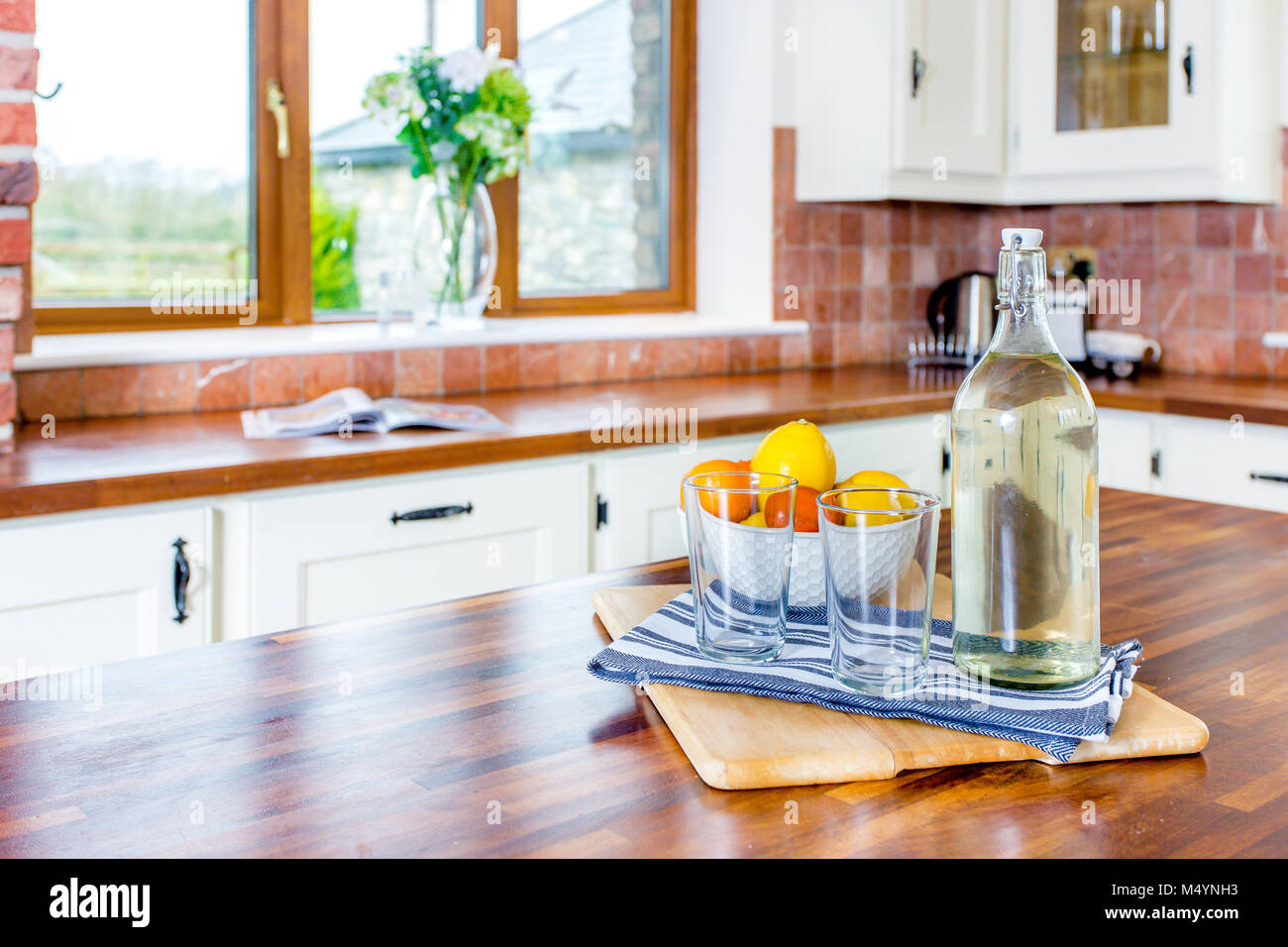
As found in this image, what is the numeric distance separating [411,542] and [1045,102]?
6.81 ft

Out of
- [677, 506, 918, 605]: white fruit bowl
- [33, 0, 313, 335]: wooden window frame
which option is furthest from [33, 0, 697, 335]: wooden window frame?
[677, 506, 918, 605]: white fruit bowl

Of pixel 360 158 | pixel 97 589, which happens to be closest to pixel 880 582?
pixel 97 589

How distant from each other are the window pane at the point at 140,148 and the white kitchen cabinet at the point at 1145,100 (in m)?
1.87

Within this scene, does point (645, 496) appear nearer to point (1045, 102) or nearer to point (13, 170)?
point (13, 170)

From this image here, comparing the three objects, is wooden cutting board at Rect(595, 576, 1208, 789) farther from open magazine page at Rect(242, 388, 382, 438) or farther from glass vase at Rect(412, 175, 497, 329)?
glass vase at Rect(412, 175, 497, 329)

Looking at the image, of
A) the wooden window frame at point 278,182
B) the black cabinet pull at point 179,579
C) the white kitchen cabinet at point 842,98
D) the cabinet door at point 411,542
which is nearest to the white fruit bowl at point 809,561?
the cabinet door at point 411,542

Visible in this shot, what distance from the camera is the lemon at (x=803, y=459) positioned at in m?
1.03

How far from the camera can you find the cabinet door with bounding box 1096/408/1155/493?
2.89 meters

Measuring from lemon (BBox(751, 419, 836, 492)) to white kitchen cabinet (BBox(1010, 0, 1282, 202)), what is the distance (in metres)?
2.39

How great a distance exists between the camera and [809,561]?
3.26 ft

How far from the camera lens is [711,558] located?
86cm

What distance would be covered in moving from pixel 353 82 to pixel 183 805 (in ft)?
8.17
